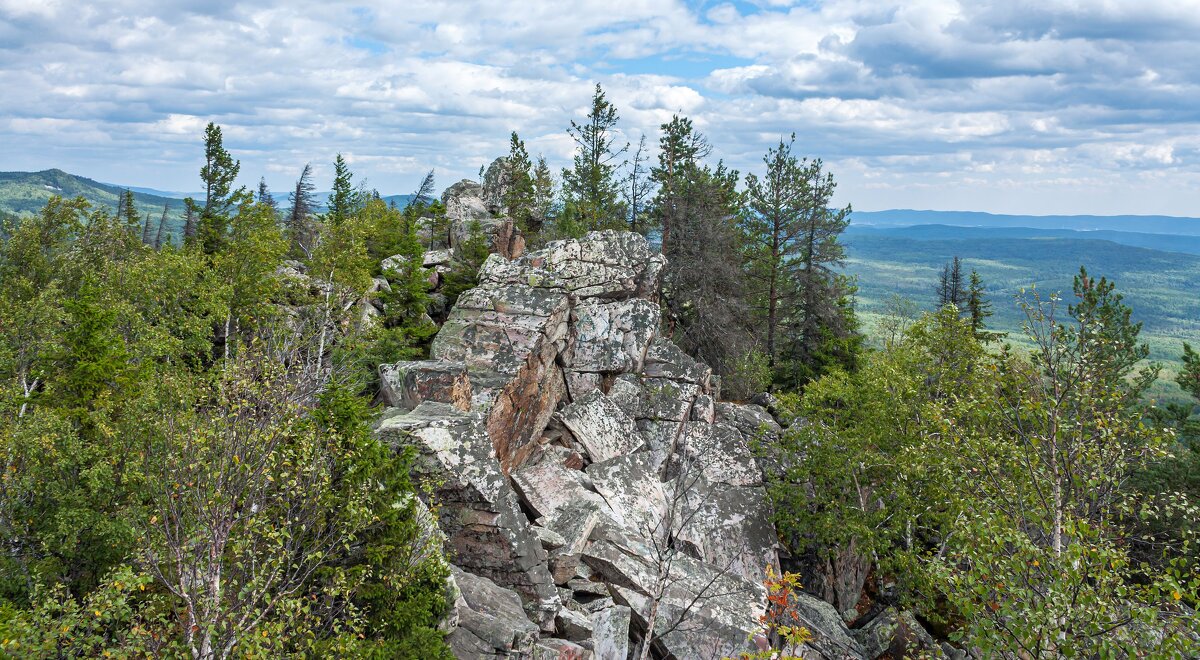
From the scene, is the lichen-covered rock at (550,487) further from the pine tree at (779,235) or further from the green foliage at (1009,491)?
the pine tree at (779,235)

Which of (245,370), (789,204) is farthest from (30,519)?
(789,204)

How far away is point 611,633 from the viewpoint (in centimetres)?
1955

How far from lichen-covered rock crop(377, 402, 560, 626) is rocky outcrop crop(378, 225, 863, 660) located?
0.04 meters

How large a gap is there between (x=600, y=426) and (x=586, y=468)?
9.23 ft

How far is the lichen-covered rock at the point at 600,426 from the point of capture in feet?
98.9

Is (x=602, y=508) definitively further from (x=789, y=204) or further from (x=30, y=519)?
(x=789, y=204)

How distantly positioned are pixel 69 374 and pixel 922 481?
3142 centimetres

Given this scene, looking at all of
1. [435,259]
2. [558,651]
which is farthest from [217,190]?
[558,651]

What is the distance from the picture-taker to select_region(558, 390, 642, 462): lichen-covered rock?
30.2m

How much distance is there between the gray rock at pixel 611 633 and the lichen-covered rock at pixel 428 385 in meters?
9.19

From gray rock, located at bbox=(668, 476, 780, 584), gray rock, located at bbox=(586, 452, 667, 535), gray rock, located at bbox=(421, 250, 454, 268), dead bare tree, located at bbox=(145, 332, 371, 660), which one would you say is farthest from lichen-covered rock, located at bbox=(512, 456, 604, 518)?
gray rock, located at bbox=(421, 250, 454, 268)

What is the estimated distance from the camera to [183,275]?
3612 cm

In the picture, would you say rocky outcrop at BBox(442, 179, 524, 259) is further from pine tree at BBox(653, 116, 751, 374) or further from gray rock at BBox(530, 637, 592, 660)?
gray rock at BBox(530, 637, 592, 660)

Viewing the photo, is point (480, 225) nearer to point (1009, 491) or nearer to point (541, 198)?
point (541, 198)
